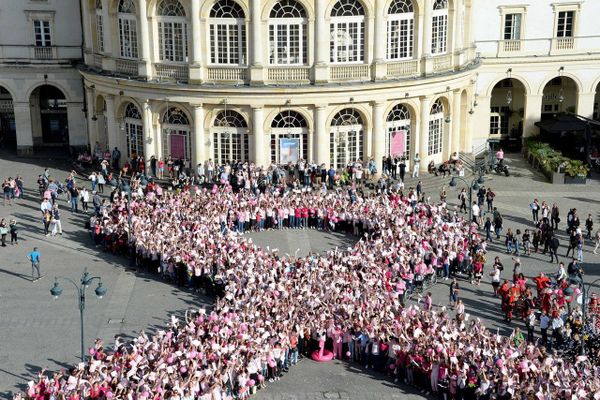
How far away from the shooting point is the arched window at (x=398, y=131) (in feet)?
191

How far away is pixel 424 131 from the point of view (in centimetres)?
Answer: 5872

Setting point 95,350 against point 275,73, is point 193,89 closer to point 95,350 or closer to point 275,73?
point 275,73

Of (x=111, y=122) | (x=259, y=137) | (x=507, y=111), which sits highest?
(x=507, y=111)

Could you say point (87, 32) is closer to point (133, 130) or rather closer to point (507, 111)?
point (133, 130)

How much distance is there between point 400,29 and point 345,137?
729 centimetres

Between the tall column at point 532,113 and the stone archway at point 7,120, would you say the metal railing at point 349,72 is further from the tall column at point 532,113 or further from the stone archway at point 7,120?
the stone archway at point 7,120

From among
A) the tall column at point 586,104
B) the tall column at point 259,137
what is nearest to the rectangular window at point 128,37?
the tall column at point 259,137

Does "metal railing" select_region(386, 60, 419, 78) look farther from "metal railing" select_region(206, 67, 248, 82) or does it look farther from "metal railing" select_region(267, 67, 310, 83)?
"metal railing" select_region(206, 67, 248, 82)

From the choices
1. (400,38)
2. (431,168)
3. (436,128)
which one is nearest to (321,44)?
(400,38)

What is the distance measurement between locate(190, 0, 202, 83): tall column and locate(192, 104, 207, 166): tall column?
1.77m

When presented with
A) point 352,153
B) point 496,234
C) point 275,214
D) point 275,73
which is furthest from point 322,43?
point 496,234

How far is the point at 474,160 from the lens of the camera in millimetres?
63625

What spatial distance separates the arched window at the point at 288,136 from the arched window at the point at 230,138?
1701 millimetres

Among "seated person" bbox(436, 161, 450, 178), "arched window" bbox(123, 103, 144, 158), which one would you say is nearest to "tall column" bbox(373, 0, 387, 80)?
"seated person" bbox(436, 161, 450, 178)
